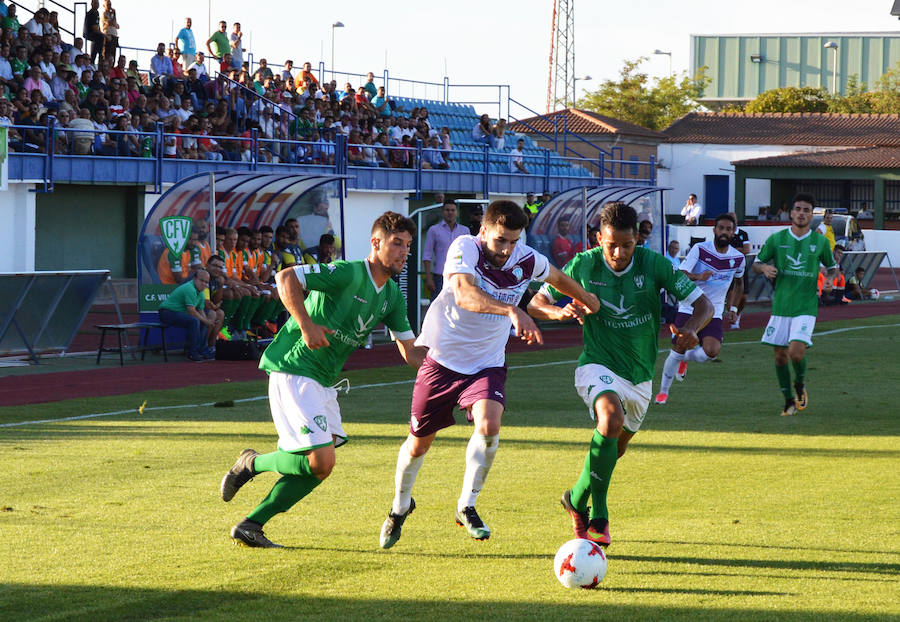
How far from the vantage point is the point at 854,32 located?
90562mm

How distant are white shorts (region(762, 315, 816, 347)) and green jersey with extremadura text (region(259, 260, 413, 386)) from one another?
692 centimetres

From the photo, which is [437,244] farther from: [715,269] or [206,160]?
[206,160]

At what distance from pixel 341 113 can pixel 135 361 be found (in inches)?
644

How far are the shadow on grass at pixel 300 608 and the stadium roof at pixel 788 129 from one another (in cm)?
5976

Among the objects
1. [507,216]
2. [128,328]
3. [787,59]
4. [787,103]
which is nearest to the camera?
[507,216]

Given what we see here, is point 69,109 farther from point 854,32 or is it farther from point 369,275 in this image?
point 854,32

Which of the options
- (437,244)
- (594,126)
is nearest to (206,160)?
(437,244)

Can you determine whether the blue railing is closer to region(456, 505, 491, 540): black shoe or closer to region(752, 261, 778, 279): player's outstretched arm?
region(752, 261, 778, 279): player's outstretched arm

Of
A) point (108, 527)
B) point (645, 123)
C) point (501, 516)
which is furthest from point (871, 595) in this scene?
point (645, 123)

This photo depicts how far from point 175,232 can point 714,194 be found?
158 feet

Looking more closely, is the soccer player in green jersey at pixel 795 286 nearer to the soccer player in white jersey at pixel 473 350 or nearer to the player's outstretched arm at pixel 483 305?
the soccer player in white jersey at pixel 473 350

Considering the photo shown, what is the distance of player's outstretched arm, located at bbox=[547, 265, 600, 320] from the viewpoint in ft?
23.8

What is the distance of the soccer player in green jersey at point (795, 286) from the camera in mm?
13023

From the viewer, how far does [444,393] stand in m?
7.44
